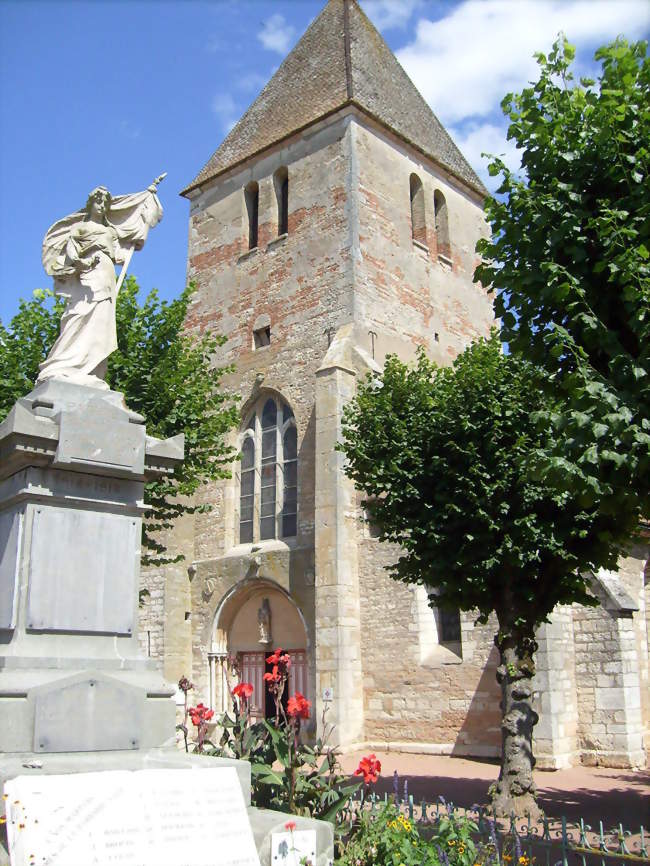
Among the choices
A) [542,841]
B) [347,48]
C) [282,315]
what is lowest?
[542,841]

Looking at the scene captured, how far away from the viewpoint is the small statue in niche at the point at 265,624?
19344 mm

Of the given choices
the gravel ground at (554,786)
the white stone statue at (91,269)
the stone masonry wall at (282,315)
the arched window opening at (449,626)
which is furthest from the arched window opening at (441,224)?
the white stone statue at (91,269)

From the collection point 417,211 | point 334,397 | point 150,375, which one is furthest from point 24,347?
point 417,211

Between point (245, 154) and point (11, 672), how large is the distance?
21.5 meters

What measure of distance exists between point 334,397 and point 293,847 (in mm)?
13876

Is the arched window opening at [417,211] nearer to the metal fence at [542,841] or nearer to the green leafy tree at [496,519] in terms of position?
the green leafy tree at [496,519]

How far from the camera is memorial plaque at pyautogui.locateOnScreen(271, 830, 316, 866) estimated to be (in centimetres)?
439

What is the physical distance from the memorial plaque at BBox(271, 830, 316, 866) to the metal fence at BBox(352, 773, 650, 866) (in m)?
0.88

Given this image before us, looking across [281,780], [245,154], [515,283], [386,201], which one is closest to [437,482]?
[515,283]

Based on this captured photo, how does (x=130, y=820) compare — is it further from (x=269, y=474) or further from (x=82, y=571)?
(x=269, y=474)

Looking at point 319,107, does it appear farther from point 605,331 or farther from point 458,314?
point 605,331

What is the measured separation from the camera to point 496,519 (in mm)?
9977

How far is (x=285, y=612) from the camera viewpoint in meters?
19.2

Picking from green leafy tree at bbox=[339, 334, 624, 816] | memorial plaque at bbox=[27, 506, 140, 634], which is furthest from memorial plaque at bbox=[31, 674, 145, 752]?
green leafy tree at bbox=[339, 334, 624, 816]
